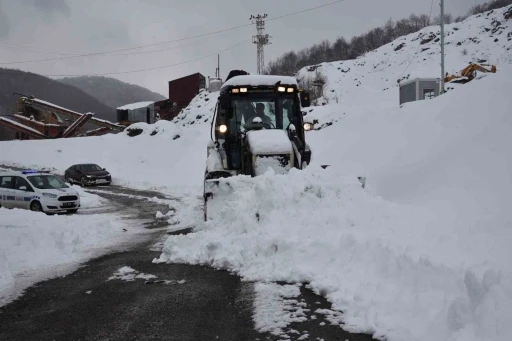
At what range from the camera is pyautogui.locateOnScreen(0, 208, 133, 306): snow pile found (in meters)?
6.90

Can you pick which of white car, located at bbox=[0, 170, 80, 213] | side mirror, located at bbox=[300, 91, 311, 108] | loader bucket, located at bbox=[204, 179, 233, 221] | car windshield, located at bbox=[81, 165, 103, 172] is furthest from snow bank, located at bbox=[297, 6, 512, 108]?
loader bucket, located at bbox=[204, 179, 233, 221]

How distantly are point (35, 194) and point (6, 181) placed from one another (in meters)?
1.69

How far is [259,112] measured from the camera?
34.5ft

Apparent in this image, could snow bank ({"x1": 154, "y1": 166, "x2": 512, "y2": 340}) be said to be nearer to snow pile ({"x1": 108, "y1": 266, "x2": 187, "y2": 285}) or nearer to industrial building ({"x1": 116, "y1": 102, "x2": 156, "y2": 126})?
snow pile ({"x1": 108, "y1": 266, "x2": 187, "y2": 285})

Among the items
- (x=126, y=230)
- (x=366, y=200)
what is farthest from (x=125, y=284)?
(x=126, y=230)

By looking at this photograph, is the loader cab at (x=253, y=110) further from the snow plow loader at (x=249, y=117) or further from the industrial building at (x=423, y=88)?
the industrial building at (x=423, y=88)

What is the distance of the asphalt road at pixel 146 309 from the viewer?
4477 millimetres

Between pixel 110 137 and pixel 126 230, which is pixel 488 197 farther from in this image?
pixel 110 137

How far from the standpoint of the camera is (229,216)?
838 centimetres

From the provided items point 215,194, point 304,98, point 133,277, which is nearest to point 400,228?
point 215,194

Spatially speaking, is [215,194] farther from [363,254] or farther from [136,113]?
[136,113]

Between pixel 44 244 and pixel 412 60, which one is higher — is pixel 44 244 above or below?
below

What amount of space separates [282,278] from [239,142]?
4.86 m

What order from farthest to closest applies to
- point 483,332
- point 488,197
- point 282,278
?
point 488,197, point 282,278, point 483,332
